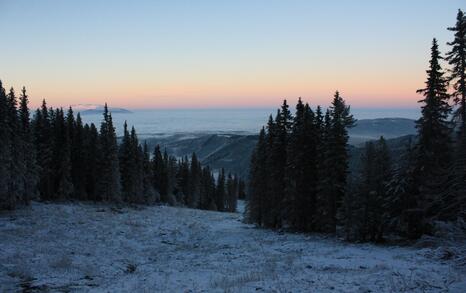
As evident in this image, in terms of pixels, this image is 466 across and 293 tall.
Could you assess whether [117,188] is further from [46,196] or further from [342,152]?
[342,152]

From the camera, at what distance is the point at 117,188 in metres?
64.1

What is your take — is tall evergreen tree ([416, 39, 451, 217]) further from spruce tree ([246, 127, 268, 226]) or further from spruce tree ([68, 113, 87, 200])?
spruce tree ([68, 113, 87, 200])

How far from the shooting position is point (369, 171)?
108 feet

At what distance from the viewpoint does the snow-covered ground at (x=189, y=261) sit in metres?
16.6

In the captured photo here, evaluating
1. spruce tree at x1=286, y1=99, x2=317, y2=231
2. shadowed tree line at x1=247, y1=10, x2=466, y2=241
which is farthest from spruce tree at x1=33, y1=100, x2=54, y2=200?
spruce tree at x1=286, y1=99, x2=317, y2=231

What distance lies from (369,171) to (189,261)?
15843mm

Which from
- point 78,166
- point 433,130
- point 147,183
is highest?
point 433,130

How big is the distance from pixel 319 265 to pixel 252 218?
98.9ft

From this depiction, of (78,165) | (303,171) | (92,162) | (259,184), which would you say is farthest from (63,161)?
(303,171)

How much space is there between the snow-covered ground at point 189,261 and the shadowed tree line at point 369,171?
330 cm

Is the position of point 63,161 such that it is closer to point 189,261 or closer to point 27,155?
point 27,155

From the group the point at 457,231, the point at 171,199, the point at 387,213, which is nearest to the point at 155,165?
the point at 171,199

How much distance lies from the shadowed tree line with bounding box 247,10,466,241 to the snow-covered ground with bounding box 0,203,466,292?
10.8 feet

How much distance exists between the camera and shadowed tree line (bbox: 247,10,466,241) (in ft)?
92.7
